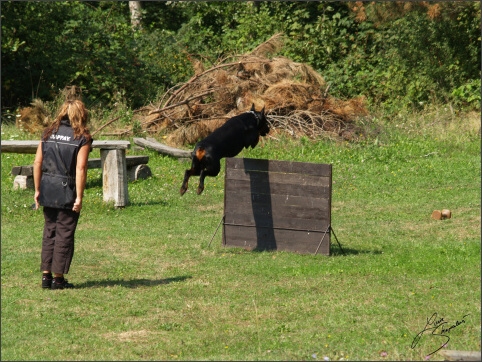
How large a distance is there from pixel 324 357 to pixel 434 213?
647 centimetres

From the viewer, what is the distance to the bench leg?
1300 cm

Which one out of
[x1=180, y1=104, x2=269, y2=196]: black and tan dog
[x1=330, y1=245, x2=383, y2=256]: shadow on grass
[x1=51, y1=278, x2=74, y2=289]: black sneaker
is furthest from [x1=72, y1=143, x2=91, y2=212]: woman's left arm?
[x1=330, y1=245, x2=383, y2=256]: shadow on grass

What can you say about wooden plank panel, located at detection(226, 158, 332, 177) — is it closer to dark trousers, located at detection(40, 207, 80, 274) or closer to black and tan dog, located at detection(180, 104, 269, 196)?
black and tan dog, located at detection(180, 104, 269, 196)

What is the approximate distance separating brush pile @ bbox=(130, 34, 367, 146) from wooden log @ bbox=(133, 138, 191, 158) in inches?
21.9

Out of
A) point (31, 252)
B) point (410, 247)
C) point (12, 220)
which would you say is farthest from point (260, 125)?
point (12, 220)

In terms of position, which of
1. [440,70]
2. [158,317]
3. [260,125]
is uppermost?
[440,70]

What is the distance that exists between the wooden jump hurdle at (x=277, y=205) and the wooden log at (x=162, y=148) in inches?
233

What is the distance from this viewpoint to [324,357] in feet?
20.3

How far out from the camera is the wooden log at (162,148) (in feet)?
54.1

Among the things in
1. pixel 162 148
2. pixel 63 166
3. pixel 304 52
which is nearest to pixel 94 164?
pixel 162 148

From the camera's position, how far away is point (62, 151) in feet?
26.9

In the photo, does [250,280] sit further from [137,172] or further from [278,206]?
[137,172]

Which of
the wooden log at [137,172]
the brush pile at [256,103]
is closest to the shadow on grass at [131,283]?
the wooden log at [137,172]

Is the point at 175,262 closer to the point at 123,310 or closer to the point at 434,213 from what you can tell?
the point at 123,310
